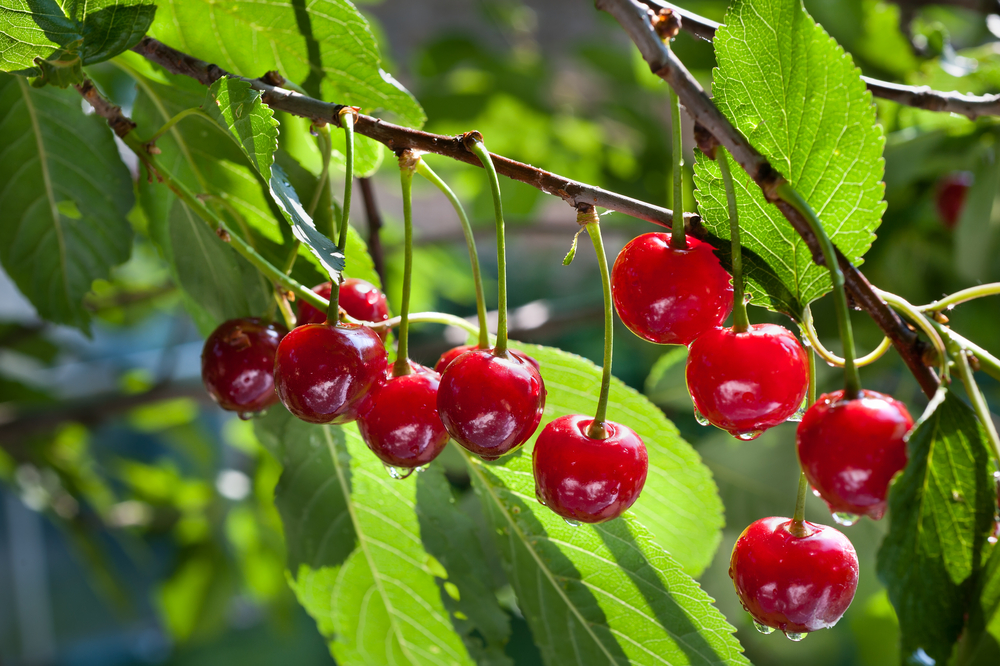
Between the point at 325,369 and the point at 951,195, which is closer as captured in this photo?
the point at 325,369

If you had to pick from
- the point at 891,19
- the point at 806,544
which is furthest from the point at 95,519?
the point at 891,19

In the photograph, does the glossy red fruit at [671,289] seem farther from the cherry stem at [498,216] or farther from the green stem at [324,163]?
the green stem at [324,163]

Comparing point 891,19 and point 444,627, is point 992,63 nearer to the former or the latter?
point 891,19

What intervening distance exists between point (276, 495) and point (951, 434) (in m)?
0.41

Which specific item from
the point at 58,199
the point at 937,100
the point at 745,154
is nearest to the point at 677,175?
the point at 745,154

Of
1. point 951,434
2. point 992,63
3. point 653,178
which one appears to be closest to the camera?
point 951,434

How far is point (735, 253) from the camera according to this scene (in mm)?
336

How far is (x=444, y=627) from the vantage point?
52 cm

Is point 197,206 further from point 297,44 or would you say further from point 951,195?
point 951,195

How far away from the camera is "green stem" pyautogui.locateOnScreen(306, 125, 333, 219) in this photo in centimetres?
41

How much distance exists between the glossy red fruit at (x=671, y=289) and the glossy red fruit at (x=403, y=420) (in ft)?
0.35

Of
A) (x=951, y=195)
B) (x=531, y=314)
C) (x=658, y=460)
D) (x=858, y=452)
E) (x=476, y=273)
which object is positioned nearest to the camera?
(x=858, y=452)

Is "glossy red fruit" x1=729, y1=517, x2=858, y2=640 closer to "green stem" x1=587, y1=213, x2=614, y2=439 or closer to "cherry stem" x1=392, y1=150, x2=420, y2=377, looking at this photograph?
"green stem" x1=587, y1=213, x2=614, y2=439

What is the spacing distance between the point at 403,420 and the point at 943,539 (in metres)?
0.25
